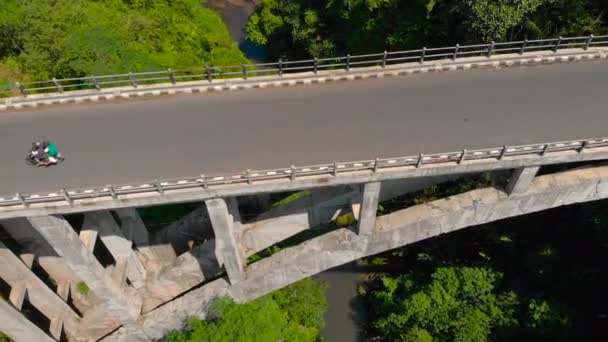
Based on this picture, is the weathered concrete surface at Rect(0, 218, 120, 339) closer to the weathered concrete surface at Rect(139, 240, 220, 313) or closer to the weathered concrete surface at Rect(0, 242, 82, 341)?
the weathered concrete surface at Rect(0, 242, 82, 341)

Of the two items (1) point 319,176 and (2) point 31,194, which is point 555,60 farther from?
(2) point 31,194

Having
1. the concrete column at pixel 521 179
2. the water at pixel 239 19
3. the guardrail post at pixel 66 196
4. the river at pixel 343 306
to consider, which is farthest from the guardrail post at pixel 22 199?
the water at pixel 239 19

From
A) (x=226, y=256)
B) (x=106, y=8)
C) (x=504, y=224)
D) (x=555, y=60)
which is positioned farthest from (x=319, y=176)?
(x=106, y=8)

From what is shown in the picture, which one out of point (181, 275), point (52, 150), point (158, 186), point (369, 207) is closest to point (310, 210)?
point (369, 207)

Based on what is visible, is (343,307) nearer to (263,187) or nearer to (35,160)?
(263,187)

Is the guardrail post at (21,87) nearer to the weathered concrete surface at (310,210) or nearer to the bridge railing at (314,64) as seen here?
the bridge railing at (314,64)
